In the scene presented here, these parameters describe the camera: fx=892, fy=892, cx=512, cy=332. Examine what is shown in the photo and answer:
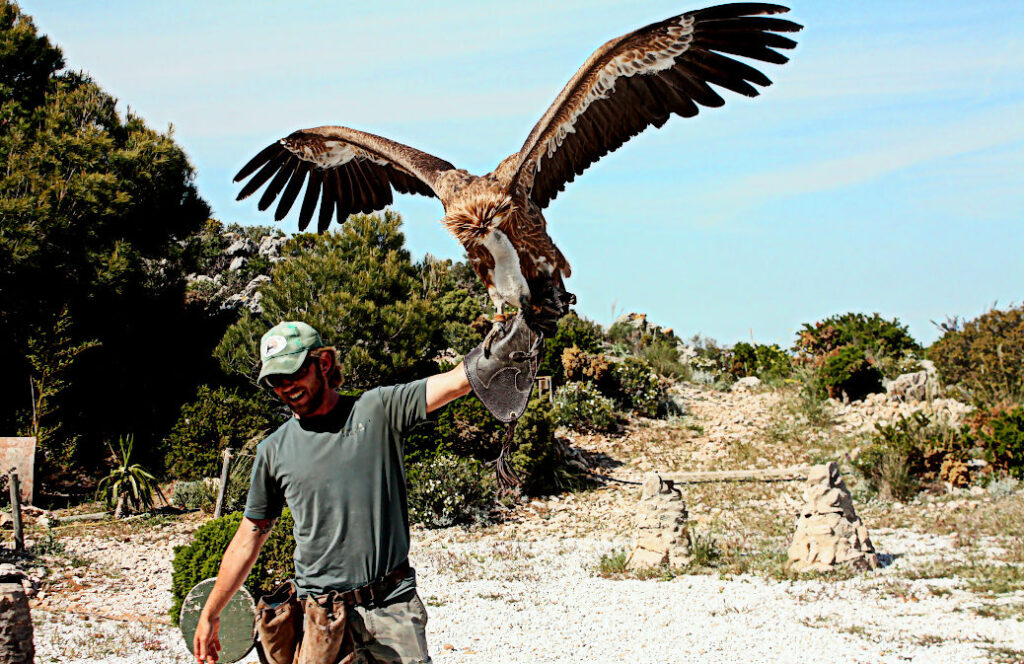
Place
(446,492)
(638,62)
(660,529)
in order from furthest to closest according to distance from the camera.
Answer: (446,492)
(660,529)
(638,62)

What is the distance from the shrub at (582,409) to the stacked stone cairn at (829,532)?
694cm

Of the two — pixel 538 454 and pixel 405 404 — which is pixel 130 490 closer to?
pixel 538 454

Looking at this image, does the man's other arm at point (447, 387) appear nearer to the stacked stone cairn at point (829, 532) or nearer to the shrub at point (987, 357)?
the stacked stone cairn at point (829, 532)

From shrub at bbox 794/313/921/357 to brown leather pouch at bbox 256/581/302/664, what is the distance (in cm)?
1764

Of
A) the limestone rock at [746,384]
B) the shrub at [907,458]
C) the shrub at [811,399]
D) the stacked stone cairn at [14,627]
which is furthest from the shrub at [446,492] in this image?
Result: the limestone rock at [746,384]

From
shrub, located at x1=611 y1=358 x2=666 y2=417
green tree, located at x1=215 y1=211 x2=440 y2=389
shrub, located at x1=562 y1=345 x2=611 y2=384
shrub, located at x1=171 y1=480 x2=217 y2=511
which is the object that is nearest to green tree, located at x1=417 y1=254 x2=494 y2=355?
green tree, located at x1=215 y1=211 x2=440 y2=389

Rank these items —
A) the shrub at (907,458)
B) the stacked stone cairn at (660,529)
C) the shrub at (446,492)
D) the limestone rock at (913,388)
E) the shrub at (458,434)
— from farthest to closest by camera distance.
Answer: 1. the limestone rock at (913,388)
2. the shrub at (458,434)
3. the shrub at (907,458)
4. the shrub at (446,492)
5. the stacked stone cairn at (660,529)

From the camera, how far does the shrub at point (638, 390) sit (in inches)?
657

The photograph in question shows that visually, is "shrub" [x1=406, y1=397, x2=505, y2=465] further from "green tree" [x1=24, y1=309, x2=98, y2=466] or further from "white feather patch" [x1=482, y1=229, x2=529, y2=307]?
"white feather patch" [x1=482, y1=229, x2=529, y2=307]

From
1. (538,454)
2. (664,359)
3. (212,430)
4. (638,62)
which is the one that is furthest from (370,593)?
(664,359)

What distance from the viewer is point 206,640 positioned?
283cm

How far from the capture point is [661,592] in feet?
26.9

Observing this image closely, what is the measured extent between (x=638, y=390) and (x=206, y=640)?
14442mm

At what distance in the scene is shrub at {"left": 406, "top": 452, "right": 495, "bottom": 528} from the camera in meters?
11.2
